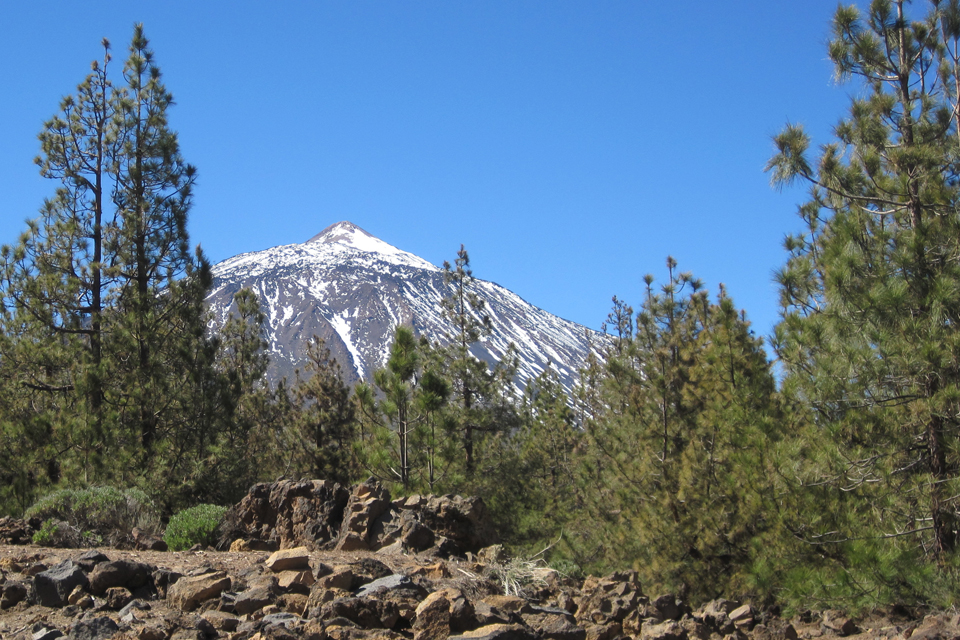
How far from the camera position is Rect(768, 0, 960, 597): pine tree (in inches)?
324

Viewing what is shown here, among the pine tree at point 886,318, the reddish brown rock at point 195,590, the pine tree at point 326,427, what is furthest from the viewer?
the pine tree at point 326,427

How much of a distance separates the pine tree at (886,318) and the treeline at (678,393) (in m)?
0.03

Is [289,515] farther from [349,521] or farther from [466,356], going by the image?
[466,356]

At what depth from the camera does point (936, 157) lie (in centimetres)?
865

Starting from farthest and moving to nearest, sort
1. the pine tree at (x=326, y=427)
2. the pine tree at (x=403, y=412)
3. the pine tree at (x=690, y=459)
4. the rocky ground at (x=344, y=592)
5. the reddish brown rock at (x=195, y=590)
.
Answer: the pine tree at (x=326, y=427) < the pine tree at (x=403, y=412) < the pine tree at (x=690, y=459) < the reddish brown rock at (x=195, y=590) < the rocky ground at (x=344, y=592)

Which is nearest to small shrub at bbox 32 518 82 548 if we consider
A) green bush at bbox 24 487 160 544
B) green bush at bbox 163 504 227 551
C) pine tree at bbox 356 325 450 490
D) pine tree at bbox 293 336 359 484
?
green bush at bbox 24 487 160 544

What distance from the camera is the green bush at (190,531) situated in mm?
8828

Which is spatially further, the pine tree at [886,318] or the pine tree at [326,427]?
the pine tree at [326,427]

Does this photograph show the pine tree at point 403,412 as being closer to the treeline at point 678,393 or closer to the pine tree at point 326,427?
the treeline at point 678,393

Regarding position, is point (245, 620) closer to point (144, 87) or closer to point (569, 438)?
point (144, 87)

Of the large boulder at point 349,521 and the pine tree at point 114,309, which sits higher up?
the pine tree at point 114,309

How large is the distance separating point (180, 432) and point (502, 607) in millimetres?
8932

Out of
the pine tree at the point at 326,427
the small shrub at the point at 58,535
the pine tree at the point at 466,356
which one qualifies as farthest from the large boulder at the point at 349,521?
the pine tree at the point at 326,427

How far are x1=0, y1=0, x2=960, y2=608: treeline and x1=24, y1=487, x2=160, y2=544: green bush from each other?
2778mm
